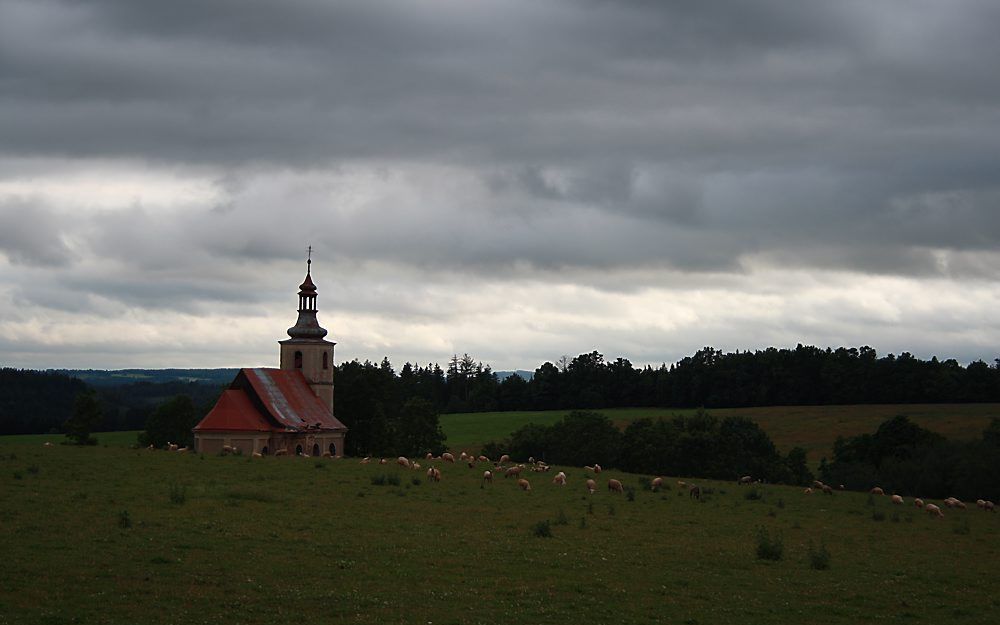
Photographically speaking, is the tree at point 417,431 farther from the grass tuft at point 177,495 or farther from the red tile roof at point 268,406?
the grass tuft at point 177,495

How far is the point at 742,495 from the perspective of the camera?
42688 millimetres

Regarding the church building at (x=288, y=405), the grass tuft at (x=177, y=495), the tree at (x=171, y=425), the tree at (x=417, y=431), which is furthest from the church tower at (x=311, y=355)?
the grass tuft at (x=177, y=495)

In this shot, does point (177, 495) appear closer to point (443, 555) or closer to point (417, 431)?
point (443, 555)

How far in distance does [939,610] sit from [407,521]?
46.2ft

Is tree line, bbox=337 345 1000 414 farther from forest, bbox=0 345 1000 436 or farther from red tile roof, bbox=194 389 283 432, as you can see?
red tile roof, bbox=194 389 283 432

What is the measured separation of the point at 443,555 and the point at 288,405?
4687cm

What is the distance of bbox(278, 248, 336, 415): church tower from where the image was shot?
2943 inches

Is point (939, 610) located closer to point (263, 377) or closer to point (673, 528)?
→ point (673, 528)

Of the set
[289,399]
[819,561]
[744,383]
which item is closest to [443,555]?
[819,561]

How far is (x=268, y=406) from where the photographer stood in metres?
67.3

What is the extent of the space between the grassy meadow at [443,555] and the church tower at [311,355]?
3482 cm

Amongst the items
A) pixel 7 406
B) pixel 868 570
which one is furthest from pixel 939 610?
pixel 7 406

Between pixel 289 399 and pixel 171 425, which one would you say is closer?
pixel 289 399

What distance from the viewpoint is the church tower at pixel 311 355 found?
7475 centimetres
